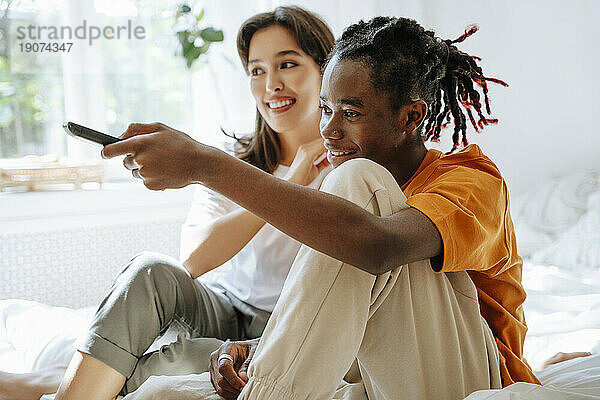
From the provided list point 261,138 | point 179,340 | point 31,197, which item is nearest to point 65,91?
point 31,197

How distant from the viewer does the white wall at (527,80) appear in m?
1.90

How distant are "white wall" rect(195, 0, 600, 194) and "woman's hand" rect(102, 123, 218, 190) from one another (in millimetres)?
1504

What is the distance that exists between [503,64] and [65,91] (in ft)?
4.92

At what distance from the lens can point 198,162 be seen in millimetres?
744

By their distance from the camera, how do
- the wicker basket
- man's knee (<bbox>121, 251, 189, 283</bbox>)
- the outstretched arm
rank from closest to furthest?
the outstretched arm < man's knee (<bbox>121, 251, 189, 283</bbox>) < the wicker basket

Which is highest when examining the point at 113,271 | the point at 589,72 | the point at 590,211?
the point at 589,72

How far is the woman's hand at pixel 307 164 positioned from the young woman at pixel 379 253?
0.42m

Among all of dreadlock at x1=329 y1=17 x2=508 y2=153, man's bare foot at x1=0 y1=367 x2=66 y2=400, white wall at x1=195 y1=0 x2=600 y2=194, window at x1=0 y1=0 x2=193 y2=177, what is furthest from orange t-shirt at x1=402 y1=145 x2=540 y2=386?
window at x1=0 y1=0 x2=193 y2=177

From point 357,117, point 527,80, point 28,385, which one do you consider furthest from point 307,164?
point 527,80

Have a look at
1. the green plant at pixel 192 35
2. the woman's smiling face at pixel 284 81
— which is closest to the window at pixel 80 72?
the green plant at pixel 192 35

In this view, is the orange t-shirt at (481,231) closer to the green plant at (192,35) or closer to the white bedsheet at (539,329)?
the white bedsheet at (539,329)

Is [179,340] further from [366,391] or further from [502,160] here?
[502,160]

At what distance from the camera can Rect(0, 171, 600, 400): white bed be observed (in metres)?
0.95

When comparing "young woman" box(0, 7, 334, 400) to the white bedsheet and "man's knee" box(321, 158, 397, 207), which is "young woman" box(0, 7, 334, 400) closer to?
the white bedsheet
